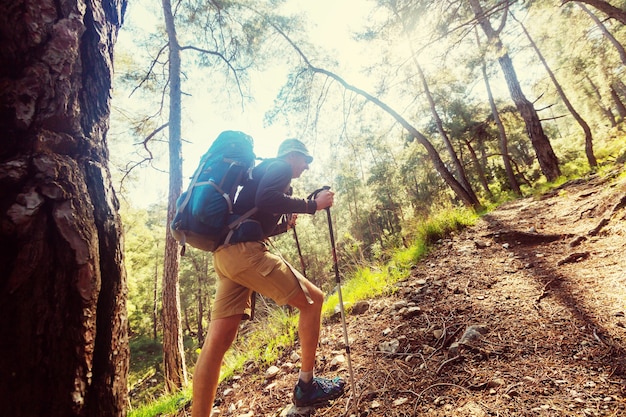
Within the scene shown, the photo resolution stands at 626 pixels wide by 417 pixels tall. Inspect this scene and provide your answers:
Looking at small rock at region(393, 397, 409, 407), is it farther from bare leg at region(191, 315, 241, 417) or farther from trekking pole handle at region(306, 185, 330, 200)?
trekking pole handle at region(306, 185, 330, 200)

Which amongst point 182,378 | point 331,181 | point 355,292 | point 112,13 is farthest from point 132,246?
point 112,13

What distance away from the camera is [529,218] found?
525cm

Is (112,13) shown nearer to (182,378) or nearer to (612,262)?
(612,262)

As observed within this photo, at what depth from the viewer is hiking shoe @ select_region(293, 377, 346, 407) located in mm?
2129

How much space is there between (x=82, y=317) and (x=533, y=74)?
2292cm

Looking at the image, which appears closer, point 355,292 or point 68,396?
point 68,396

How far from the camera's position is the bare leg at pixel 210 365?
1.85 m

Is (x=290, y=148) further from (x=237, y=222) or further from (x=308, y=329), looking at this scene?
(x=308, y=329)

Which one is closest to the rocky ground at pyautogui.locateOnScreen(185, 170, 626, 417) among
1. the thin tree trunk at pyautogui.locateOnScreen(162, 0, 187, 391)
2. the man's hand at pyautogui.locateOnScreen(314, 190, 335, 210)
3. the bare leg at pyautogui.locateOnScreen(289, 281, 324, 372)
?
the bare leg at pyautogui.locateOnScreen(289, 281, 324, 372)

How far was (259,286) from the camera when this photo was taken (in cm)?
204

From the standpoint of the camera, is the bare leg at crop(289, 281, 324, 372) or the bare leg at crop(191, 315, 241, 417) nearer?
the bare leg at crop(191, 315, 241, 417)

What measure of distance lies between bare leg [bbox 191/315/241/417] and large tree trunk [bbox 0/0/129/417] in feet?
3.11

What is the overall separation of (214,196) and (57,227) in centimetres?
111

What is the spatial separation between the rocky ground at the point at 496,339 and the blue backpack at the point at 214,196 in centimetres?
154
